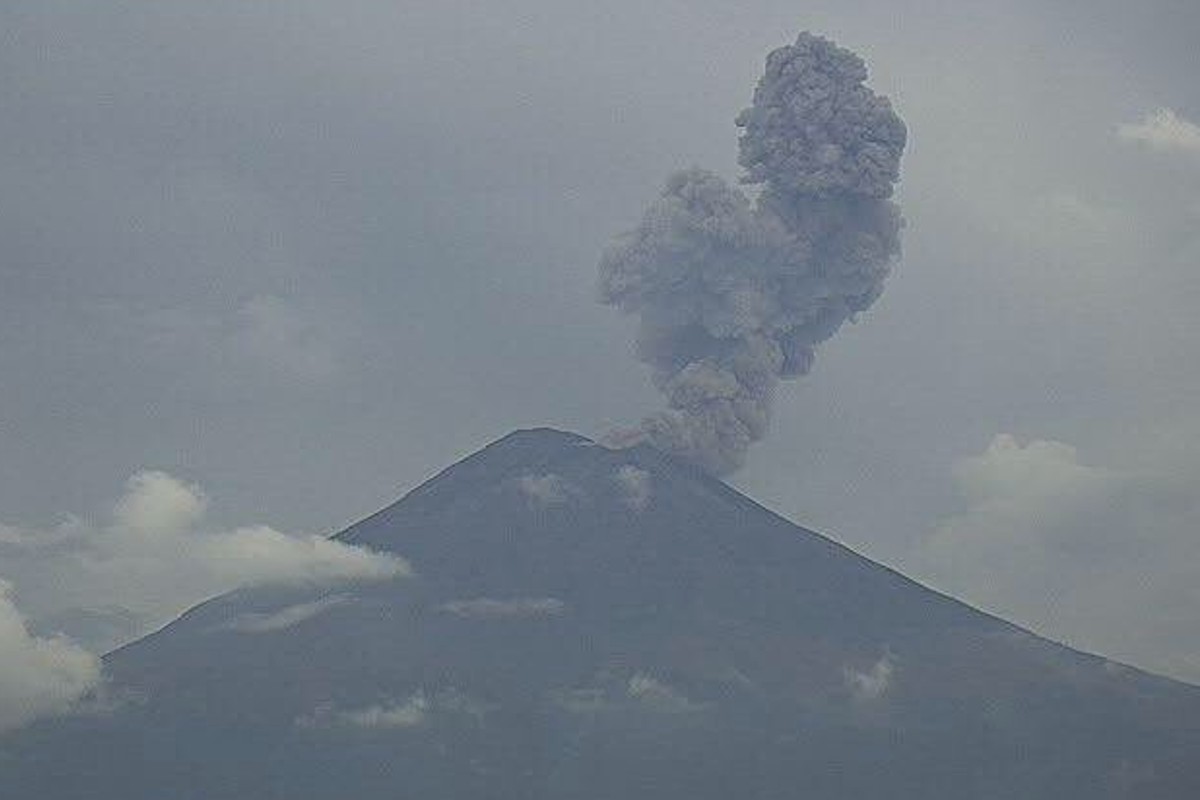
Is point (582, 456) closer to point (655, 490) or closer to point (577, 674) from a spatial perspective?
point (655, 490)

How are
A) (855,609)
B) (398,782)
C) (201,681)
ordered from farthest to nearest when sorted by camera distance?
(855,609) → (201,681) → (398,782)

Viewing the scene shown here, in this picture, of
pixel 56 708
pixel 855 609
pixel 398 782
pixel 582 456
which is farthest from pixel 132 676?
pixel 855 609

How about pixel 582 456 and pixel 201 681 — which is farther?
pixel 582 456

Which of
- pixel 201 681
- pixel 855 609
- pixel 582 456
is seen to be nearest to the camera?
pixel 201 681

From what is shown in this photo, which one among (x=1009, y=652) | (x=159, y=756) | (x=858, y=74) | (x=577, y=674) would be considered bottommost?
(x=159, y=756)

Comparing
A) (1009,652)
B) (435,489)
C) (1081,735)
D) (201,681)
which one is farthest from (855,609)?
(201,681)

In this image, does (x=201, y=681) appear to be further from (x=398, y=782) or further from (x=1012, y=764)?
(x=1012, y=764)

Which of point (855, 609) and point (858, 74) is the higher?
point (858, 74)
